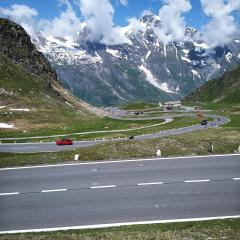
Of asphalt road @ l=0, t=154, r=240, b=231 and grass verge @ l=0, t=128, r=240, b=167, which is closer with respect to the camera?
asphalt road @ l=0, t=154, r=240, b=231

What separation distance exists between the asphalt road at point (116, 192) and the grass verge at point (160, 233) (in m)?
1.08

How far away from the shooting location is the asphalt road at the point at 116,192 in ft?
70.8

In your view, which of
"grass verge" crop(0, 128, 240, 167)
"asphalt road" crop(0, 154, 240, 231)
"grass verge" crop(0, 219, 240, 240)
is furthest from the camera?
"grass verge" crop(0, 128, 240, 167)

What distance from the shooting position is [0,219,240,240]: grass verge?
18625mm

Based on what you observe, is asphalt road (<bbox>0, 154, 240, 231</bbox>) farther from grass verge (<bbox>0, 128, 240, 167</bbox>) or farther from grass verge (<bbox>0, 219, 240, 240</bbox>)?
grass verge (<bbox>0, 128, 240, 167</bbox>)

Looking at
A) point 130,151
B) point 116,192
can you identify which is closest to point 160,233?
point 116,192

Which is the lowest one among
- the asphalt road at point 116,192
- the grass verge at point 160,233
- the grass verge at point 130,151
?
the grass verge at point 160,233

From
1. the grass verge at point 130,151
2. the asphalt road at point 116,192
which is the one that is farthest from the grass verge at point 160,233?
the grass verge at point 130,151

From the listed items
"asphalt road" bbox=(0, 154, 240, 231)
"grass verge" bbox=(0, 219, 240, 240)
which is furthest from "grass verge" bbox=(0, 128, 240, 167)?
"grass verge" bbox=(0, 219, 240, 240)

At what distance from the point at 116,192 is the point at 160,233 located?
6.09 m

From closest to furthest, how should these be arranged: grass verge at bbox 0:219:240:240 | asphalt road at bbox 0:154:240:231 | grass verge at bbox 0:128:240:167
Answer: grass verge at bbox 0:219:240:240, asphalt road at bbox 0:154:240:231, grass verge at bbox 0:128:240:167

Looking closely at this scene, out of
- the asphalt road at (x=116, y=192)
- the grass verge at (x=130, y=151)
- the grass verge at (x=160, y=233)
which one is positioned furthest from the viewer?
the grass verge at (x=130, y=151)

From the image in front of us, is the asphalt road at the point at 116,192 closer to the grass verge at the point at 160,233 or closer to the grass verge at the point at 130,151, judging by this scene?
the grass verge at the point at 160,233

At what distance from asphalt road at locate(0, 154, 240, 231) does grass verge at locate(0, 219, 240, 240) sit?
108cm
